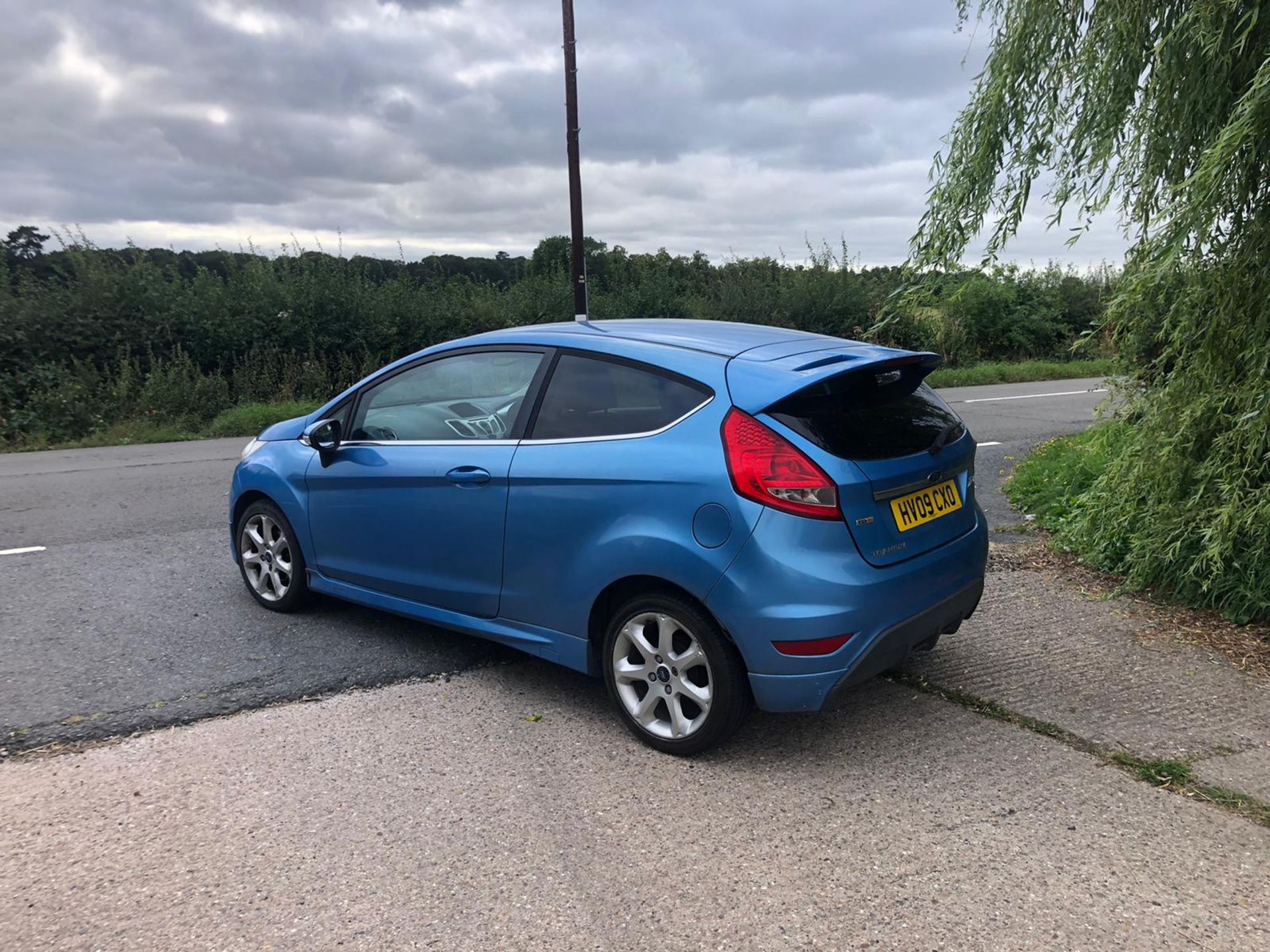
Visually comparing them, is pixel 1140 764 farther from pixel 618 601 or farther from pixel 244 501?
pixel 244 501

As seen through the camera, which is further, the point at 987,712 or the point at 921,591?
the point at 987,712

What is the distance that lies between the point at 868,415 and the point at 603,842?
184cm

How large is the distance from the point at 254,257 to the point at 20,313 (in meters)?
4.18

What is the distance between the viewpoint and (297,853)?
3.10m

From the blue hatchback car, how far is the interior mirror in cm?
14

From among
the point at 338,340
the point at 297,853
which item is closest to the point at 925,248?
the point at 297,853

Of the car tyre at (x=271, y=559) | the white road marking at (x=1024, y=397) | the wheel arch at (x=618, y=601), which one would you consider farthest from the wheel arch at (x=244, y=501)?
the white road marking at (x=1024, y=397)

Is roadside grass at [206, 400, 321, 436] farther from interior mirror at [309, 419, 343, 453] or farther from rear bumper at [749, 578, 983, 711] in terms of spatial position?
rear bumper at [749, 578, 983, 711]

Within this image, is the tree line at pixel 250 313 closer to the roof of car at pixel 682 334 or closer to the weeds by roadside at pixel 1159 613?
the weeds by roadside at pixel 1159 613

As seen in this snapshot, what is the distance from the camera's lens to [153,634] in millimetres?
5133

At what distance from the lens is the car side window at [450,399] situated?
4.44m

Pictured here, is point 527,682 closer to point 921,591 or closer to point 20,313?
point 921,591

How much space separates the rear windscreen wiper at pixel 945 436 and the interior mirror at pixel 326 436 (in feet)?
9.52

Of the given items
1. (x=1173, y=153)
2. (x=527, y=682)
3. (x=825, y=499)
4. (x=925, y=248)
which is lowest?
(x=527, y=682)
